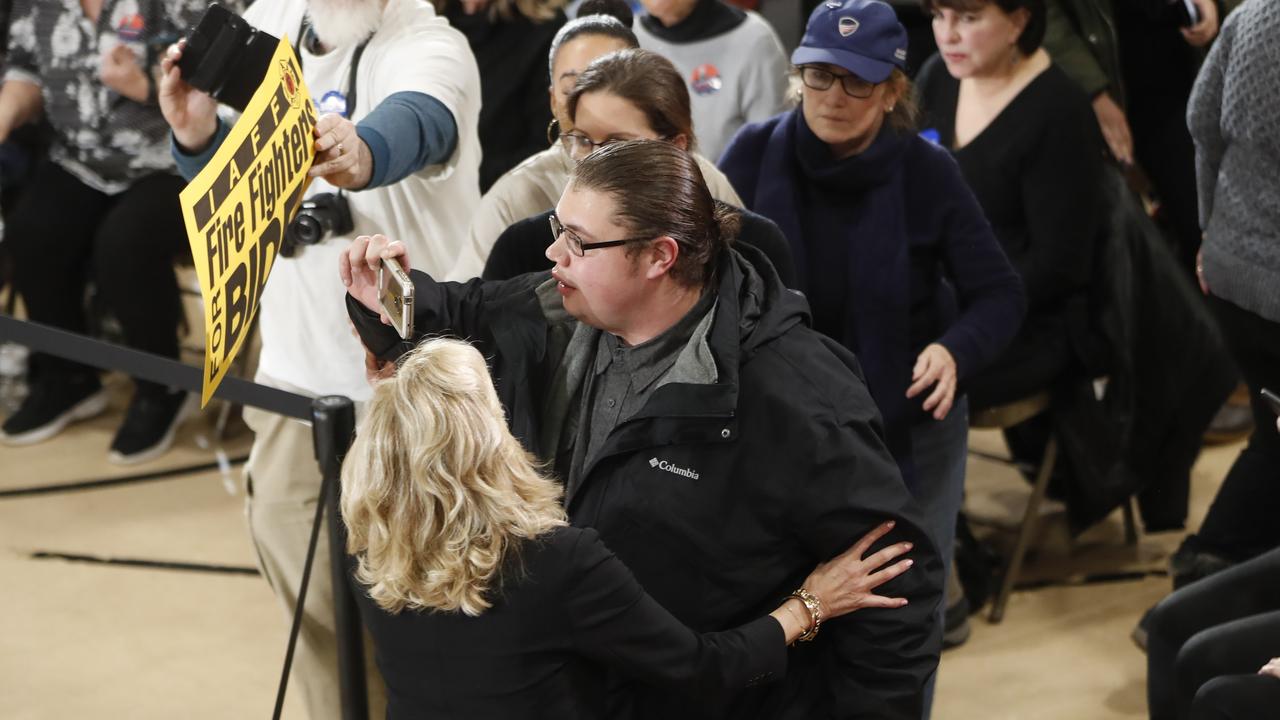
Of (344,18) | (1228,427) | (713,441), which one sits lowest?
(1228,427)

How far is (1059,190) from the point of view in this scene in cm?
338

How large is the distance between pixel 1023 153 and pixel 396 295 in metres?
1.93

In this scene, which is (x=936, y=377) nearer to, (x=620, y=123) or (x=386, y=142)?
(x=620, y=123)

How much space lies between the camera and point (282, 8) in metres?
2.65

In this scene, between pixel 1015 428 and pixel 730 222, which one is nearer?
pixel 730 222

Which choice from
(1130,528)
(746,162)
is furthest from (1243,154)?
(1130,528)

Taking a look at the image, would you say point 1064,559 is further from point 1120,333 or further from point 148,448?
point 148,448

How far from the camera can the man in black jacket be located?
1842 millimetres

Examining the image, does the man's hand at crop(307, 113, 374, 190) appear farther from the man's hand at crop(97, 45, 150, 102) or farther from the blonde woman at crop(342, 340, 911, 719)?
the man's hand at crop(97, 45, 150, 102)

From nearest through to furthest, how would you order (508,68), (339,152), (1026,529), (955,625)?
(339,152) → (955,625) → (1026,529) → (508,68)

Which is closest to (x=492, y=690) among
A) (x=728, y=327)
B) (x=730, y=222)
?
(x=728, y=327)

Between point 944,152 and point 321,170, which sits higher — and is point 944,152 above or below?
below

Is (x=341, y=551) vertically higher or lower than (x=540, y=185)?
lower

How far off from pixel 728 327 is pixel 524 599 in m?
0.44
